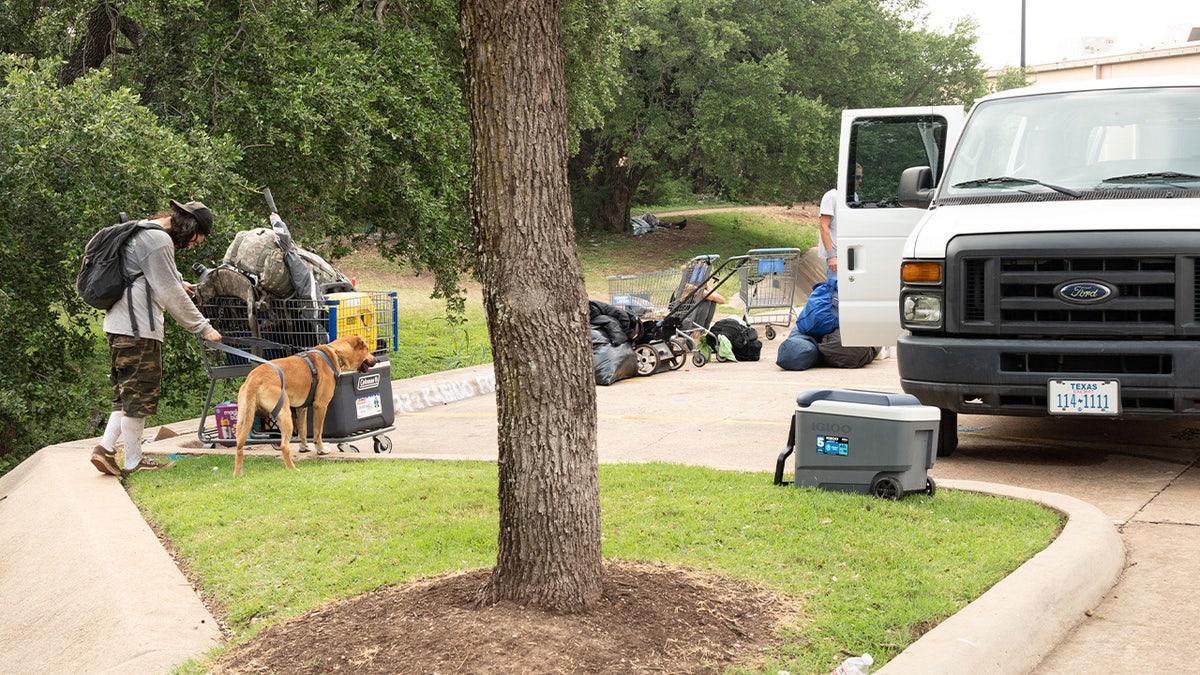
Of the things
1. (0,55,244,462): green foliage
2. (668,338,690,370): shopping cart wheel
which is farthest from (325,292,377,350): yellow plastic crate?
(668,338,690,370): shopping cart wheel

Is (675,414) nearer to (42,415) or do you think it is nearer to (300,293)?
(300,293)

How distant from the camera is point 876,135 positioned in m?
10.0

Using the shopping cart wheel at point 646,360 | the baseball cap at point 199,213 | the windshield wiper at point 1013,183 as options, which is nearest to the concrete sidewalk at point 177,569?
the baseball cap at point 199,213

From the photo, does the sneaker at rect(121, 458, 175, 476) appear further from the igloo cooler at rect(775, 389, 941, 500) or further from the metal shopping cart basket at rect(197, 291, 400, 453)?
the igloo cooler at rect(775, 389, 941, 500)

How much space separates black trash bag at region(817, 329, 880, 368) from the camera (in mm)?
13664

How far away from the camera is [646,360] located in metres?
14.1

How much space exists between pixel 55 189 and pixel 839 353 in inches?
341

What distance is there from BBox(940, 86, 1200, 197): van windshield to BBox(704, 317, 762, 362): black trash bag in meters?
7.05

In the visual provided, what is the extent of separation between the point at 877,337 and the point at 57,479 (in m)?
6.43

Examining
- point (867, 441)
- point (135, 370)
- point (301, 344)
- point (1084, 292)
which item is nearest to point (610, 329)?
point (301, 344)

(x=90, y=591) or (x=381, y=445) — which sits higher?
(x=90, y=591)

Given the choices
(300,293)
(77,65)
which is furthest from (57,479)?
(77,65)

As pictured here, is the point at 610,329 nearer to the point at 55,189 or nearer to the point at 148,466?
the point at 55,189

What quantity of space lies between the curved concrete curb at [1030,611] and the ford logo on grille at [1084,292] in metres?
1.59
